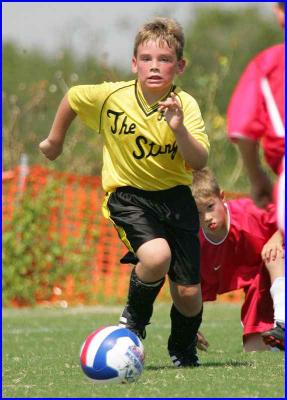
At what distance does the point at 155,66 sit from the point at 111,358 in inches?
69.7

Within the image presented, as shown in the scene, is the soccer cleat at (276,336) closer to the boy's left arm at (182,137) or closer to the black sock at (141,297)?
the black sock at (141,297)

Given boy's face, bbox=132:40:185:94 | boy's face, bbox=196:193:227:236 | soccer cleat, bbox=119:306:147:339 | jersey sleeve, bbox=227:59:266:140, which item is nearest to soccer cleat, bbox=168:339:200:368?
soccer cleat, bbox=119:306:147:339

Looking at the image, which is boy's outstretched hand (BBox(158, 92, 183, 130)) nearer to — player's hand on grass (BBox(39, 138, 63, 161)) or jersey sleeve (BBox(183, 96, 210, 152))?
jersey sleeve (BBox(183, 96, 210, 152))

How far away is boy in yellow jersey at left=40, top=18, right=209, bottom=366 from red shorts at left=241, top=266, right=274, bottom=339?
153 centimetres

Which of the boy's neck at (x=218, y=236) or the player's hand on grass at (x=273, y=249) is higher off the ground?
the boy's neck at (x=218, y=236)

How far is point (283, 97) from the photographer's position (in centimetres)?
462

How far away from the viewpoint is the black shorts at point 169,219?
6332 mm

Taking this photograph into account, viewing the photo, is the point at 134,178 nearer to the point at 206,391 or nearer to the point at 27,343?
the point at 206,391

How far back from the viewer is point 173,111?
18.6 feet

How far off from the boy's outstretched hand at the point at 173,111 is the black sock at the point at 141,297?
1.06 meters

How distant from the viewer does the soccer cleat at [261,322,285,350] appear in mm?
7184

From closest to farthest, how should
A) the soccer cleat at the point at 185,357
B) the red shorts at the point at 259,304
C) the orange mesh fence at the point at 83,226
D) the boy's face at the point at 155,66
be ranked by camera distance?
the boy's face at the point at 155,66 → the soccer cleat at the point at 185,357 → the red shorts at the point at 259,304 → the orange mesh fence at the point at 83,226

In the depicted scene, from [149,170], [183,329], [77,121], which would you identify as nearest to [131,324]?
[183,329]

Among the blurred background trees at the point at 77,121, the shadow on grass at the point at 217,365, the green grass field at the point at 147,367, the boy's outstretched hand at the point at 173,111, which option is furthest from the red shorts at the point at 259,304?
the blurred background trees at the point at 77,121
